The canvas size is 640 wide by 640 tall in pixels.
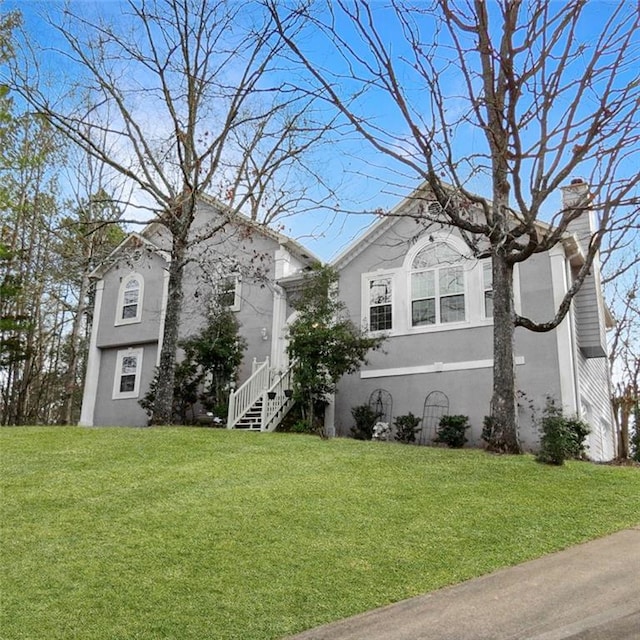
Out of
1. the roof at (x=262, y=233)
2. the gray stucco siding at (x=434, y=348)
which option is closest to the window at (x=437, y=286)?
the gray stucco siding at (x=434, y=348)

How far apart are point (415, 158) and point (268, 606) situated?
7634 mm

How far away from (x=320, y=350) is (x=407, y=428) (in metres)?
2.66

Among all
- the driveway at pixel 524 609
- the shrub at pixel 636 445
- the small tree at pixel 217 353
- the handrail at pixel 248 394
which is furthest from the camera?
the shrub at pixel 636 445

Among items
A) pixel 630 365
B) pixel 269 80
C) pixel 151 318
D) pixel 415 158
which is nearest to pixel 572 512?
pixel 415 158

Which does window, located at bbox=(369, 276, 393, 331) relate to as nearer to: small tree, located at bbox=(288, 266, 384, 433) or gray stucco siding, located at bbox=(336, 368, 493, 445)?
small tree, located at bbox=(288, 266, 384, 433)

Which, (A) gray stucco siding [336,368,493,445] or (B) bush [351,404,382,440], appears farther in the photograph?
(B) bush [351,404,382,440]

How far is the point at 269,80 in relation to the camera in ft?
47.8

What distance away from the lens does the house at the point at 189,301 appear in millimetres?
16438

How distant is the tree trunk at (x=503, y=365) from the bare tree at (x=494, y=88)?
0.08 ft

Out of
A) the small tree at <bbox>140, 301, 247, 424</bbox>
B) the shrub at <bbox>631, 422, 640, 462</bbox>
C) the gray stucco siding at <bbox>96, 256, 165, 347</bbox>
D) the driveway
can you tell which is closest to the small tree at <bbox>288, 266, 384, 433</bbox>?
the small tree at <bbox>140, 301, 247, 424</bbox>

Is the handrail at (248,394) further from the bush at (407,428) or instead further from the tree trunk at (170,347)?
the bush at (407,428)

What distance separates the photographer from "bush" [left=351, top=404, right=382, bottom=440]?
45.6 ft

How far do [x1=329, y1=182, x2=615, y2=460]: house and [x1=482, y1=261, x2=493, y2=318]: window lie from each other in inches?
1.0

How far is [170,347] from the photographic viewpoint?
14.2 m
